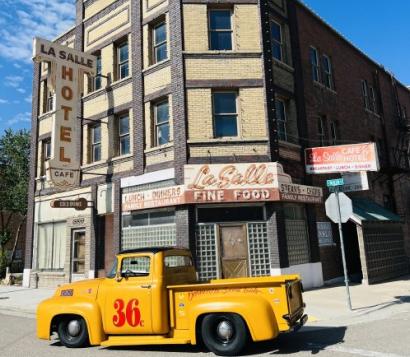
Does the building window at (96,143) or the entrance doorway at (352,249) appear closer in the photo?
the entrance doorway at (352,249)

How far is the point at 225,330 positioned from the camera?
24.4 ft

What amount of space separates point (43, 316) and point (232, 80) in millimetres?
11027

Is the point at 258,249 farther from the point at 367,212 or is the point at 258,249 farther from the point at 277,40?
the point at 277,40

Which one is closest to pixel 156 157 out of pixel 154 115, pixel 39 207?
pixel 154 115

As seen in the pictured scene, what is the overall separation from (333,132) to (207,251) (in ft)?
32.2

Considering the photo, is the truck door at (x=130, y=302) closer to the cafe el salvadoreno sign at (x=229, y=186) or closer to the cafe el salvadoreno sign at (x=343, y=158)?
the cafe el salvadoreno sign at (x=229, y=186)

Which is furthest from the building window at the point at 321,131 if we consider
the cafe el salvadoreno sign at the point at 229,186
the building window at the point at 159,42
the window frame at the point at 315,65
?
the building window at the point at 159,42

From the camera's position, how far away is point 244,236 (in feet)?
49.9

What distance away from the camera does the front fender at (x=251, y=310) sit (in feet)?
23.3

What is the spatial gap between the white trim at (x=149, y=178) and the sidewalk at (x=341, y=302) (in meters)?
5.69

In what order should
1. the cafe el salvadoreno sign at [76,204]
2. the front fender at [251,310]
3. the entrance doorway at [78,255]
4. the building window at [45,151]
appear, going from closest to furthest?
the front fender at [251,310] < the cafe el salvadoreno sign at [76,204] < the entrance doorway at [78,255] < the building window at [45,151]

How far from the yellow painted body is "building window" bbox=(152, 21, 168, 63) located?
11225 mm

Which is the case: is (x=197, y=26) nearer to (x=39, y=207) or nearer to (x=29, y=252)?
(x=39, y=207)

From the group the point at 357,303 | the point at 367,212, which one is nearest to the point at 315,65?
the point at 367,212
